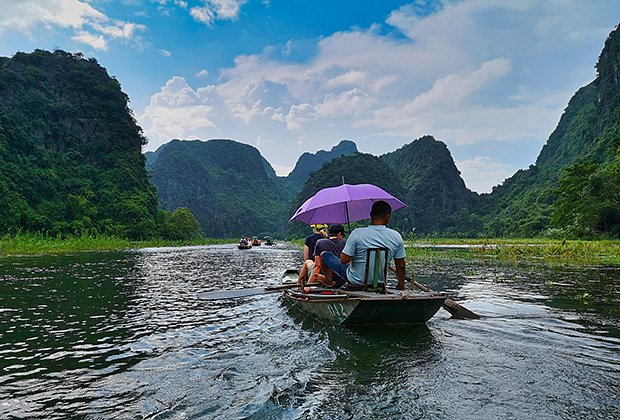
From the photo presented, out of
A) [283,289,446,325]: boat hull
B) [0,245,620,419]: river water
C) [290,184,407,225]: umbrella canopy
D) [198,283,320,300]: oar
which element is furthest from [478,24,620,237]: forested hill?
[283,289,446,325]: boat hull

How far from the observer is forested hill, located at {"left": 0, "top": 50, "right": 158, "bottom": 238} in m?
40.5

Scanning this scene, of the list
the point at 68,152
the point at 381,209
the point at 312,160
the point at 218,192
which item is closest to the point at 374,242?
the point at 381,209

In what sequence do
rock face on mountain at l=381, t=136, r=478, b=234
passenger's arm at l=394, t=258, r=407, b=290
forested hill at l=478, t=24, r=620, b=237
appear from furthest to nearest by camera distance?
1. rock face on mountain at l=381, t=136, r=478, b=234
2. forested hill at l=478, t=24, r=620, b=237
3. passenger's arm at l=394, t=258, r=407, b=290

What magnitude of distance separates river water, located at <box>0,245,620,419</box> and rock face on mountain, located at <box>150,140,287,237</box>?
11778 centimetres

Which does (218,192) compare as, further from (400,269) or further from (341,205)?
(400,269)

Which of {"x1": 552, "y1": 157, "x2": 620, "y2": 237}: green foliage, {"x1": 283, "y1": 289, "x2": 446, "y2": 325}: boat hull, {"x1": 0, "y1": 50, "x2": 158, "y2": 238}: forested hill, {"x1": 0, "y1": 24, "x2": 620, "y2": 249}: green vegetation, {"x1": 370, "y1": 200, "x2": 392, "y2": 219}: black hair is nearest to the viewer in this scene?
{"x1": 283, "y1": 289, "x2": 446, "y2": 325}: boat hull

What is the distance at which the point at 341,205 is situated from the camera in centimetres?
859

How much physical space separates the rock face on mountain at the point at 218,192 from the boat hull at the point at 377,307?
391 feet

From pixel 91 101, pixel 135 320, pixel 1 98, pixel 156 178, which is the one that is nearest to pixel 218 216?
pixel 156 178

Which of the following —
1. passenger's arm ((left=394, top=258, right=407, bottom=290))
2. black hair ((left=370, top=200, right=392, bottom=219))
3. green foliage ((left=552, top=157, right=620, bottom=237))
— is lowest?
passenger's arm ((left=394, top=258, right=407, bottom=290))

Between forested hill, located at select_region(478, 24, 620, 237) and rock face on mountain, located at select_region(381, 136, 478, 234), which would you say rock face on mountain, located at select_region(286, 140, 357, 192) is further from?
forested hill, located at select_region(478, 24, 620, 237)

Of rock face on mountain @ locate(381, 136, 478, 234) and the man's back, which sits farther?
rock face on mountain @ locate(381, 136, 478, 234)

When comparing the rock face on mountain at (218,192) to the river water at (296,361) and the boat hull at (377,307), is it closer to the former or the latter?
the river water at (296,361)

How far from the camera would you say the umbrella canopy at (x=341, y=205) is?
7.17 metres
